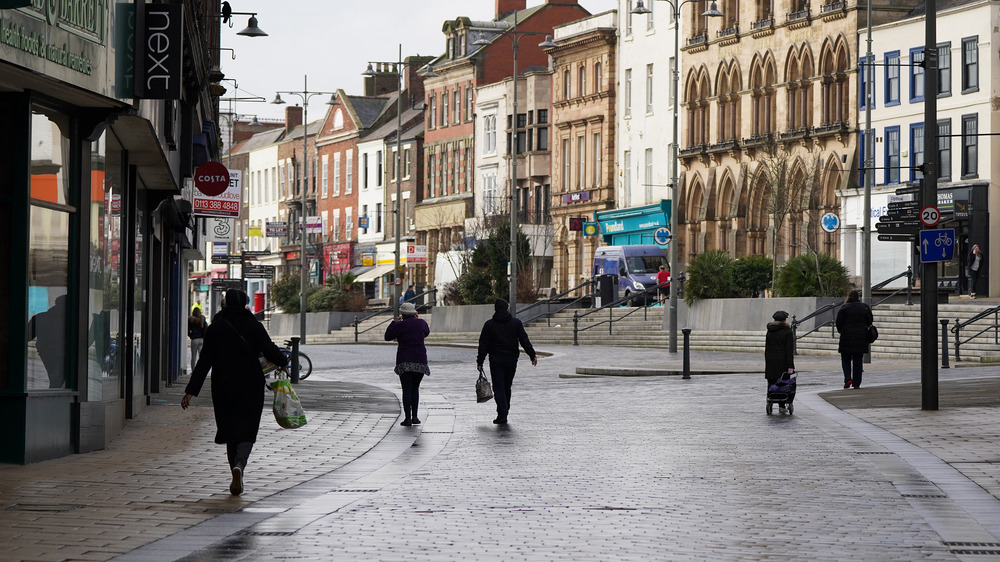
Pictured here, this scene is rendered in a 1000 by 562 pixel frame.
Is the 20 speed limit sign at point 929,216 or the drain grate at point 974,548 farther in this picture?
the 20 speed limit sign at point 929,216

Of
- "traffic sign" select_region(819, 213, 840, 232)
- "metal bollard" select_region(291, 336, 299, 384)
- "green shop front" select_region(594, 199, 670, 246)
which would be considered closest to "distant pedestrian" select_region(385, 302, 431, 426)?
"metal bollard" select_region(291, 336, 299, 384)

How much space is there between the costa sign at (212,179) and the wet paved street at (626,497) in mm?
7015

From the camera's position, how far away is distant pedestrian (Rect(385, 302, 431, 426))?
21156 millimetres

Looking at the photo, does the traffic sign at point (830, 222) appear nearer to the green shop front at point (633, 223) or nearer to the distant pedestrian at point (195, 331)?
the green shop front at point (633, 223)

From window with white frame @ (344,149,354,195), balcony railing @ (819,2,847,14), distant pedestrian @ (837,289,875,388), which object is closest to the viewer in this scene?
distant pedestrian @ (837,289,875,388)

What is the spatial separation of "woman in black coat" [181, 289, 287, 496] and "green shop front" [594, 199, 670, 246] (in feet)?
188

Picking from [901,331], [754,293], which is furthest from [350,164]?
[901,331]

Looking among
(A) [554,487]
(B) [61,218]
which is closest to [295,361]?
(B) [61,218]

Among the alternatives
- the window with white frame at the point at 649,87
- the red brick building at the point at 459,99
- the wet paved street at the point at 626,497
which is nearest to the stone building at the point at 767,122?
the window with white frame at the point at 649,87

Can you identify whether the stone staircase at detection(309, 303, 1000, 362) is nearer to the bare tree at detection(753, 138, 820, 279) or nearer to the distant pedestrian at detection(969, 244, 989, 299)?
the bare tree at detection(753, 138, 820, 279)

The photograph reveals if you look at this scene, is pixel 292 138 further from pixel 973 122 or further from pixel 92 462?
pixel 92 462

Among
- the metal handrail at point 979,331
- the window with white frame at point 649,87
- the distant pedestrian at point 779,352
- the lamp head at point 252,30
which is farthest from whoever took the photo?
Answer: the window with white frame at point 649,87

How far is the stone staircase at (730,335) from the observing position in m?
41.0

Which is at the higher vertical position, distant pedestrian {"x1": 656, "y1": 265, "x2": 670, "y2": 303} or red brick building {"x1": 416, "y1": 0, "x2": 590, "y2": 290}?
red brick building {"x1": 416, "y1": 0, "x2": 590, "y2": 290}
